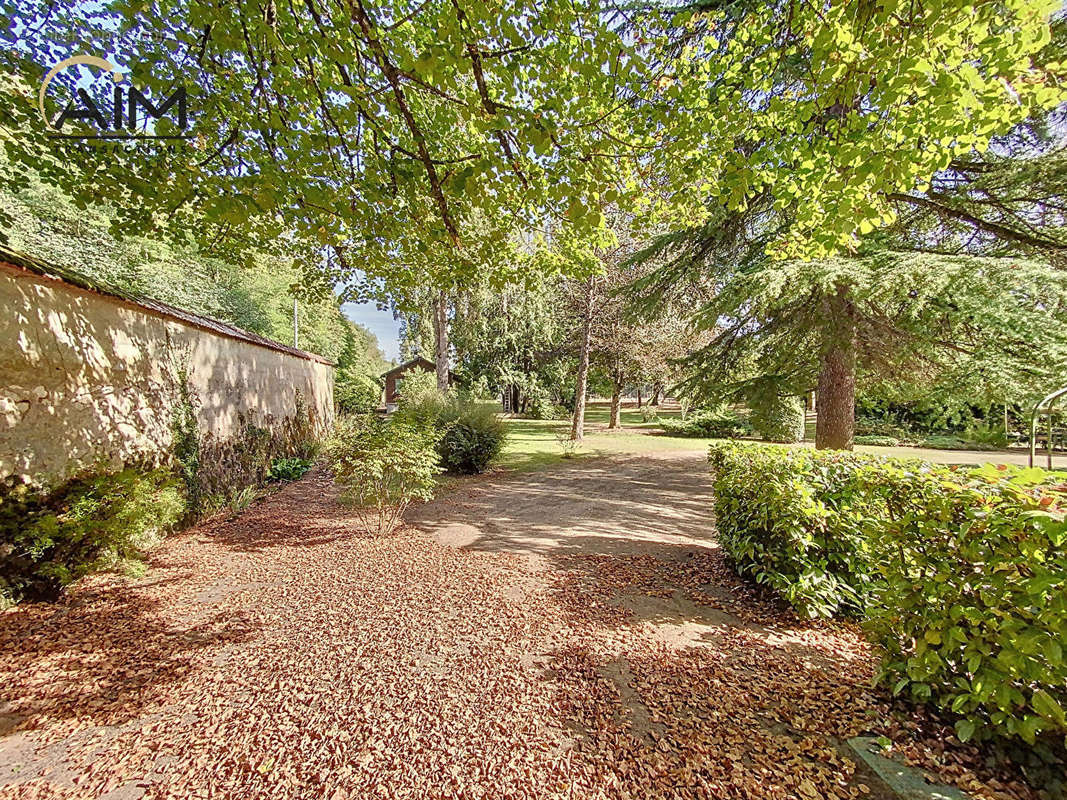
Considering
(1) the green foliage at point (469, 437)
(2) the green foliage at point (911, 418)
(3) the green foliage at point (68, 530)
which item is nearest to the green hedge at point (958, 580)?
(3) the green foliage at point (68, 530)

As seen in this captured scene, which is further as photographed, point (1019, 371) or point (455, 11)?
point (1019, 371)

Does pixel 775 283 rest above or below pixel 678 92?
below

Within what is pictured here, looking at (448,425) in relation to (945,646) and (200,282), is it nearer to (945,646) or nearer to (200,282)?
(945,646)

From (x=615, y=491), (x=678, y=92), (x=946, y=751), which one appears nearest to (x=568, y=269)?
(x=678, y=92)

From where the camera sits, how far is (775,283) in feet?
20.6

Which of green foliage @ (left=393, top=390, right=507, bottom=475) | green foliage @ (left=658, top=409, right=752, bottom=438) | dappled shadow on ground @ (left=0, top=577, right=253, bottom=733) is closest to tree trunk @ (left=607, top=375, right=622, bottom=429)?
green foliage @ (left=658, top=409, right=752, bottom=438)

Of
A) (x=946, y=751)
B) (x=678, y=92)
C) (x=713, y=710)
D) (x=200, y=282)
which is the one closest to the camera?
(x=946, y=751)

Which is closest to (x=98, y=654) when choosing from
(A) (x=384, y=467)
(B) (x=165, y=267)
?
(A) (x=384, y=467)

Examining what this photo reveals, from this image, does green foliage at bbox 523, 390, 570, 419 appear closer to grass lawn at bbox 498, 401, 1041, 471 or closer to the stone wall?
grass lawn at bbox 498, 401, 1041, 471

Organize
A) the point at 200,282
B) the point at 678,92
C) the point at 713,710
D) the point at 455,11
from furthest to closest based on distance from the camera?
the point at 200,282 < the point at 678,92 < the point at 455,11 < the point at 713,710

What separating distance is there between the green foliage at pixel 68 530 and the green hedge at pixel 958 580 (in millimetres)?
6319

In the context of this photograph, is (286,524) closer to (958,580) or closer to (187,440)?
(187,440)

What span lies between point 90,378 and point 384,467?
3.57 m

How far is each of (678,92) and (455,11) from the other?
2.33 m
